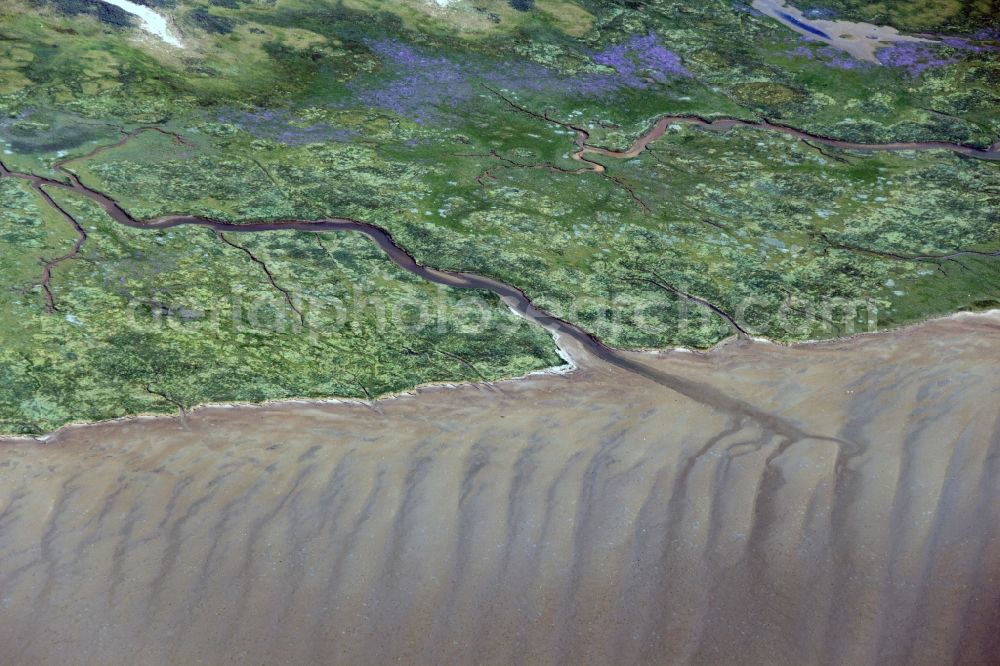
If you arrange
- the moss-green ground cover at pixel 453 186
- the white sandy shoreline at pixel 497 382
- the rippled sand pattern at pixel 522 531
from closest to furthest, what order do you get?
the rippled sand pattern at pixel 522 531
the white sandy shoreline at pixel 497 382
the moss-green ground cover at pixel 453 186

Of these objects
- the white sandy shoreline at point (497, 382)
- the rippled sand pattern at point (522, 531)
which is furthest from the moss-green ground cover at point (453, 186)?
the rippled sand pattern at point (522, 531)

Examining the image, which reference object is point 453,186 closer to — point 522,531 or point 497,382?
point 497,382

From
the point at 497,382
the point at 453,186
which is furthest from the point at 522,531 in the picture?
the point at 453,186

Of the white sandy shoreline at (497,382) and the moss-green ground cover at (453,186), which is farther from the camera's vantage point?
the moss-green ground cover at (453,186)

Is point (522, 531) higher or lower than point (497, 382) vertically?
lower

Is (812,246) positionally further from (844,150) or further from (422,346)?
(422,346)

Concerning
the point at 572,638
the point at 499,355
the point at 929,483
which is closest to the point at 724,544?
the point at 572,638

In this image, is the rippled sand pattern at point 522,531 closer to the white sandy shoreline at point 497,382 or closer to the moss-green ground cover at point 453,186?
the white sandy shoreline at point 497,382

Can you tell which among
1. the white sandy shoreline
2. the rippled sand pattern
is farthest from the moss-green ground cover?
the rippled sand pattern
